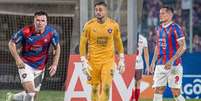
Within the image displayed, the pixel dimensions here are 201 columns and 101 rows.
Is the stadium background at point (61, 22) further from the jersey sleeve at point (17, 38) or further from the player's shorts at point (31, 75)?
the jersey sleeve at point (17, 38)

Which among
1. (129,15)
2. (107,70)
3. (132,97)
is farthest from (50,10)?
(107,70)

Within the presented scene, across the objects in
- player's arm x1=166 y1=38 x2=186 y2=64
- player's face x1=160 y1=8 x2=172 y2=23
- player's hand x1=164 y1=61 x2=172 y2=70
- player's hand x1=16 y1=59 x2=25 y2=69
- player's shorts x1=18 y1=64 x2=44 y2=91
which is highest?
player's face x1=160 y1=8 x2=172 y2=23

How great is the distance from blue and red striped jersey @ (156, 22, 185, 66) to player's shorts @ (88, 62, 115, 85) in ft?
3.40

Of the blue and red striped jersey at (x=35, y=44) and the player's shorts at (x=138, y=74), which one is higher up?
the blue and red striped jersey at (x=35, y=44)

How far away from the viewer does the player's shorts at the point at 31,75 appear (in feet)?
42.6

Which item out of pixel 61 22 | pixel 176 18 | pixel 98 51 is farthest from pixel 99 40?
pixel 176 18

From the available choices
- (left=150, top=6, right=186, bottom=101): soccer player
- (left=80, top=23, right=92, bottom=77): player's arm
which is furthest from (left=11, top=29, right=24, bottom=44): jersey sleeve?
(left=150, top=6, right=186, bottom=101): soccer player

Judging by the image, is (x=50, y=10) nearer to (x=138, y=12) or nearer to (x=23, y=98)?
(x=138, y=12)

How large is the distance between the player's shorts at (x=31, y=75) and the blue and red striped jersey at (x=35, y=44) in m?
0.07

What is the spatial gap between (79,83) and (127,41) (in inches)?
216

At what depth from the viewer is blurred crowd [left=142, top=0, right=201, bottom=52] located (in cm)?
2505

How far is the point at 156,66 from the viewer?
45.1ft

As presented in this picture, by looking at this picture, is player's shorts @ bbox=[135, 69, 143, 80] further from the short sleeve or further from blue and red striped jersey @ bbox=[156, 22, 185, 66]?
the short sleeve

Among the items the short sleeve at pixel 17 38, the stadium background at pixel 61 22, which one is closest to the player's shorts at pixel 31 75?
the short sleeve at pixel 17 38
